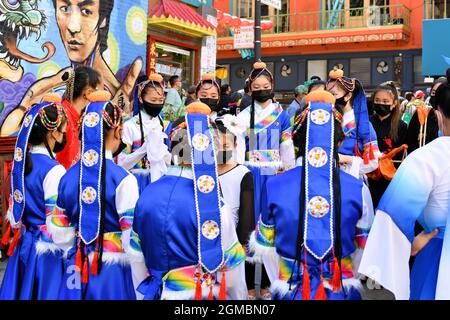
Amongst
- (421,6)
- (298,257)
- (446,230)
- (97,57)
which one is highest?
(421,6)

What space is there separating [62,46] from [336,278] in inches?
276

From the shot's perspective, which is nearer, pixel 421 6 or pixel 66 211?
pixel 66 211

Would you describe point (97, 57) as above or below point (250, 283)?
above

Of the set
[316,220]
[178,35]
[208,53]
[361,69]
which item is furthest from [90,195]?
[361,69]

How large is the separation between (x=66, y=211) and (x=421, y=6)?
19.5 m

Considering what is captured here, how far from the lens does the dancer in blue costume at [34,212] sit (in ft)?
11.0

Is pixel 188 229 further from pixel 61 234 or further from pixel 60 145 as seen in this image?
pixel 60 145

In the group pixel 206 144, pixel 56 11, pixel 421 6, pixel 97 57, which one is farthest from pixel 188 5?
pixel 421 6

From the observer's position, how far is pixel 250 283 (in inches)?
174

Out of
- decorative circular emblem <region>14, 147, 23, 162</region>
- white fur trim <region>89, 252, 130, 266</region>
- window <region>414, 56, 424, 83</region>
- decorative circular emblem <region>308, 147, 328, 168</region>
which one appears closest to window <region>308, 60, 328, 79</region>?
window <region>414, 56, 424, 83</region>

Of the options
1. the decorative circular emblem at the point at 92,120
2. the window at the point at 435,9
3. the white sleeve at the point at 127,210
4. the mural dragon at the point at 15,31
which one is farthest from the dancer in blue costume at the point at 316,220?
the window at the point at 435,9

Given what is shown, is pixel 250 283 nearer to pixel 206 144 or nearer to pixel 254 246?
pixel 254 246

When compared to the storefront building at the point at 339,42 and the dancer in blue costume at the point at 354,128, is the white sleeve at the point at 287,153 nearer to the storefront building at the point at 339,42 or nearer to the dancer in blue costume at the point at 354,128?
the dancer in blue costume at the point at 354,128
